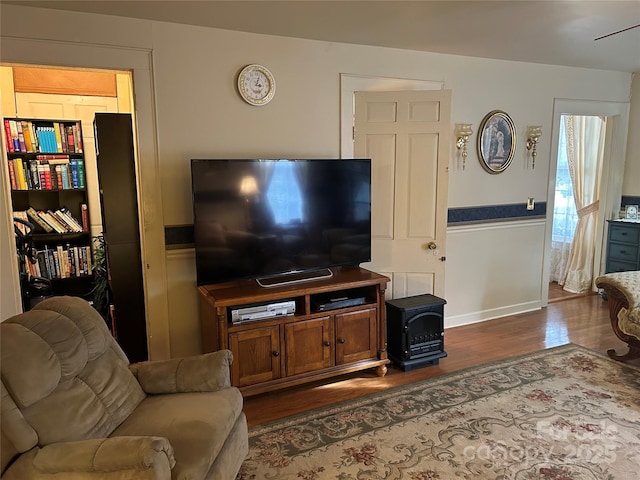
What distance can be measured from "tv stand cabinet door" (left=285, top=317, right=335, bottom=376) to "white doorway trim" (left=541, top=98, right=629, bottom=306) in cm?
301

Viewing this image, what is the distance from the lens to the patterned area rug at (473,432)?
241 cm

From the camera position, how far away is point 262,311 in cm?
309

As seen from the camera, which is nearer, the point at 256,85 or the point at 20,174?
the point at 256,85

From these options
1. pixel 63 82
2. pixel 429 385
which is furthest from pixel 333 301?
pixel 63 82

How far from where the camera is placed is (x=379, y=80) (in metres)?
3.92

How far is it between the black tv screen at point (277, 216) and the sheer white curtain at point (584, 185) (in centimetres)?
356

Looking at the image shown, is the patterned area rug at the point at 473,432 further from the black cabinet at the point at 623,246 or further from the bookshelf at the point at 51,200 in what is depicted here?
the bookshelf at the point at 51,200

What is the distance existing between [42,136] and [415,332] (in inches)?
148

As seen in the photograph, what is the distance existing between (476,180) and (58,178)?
3.95m

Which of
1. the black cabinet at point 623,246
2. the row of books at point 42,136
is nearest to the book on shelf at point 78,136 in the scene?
the row of books at point 42,136

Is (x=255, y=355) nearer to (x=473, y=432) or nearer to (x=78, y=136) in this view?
(x=473, y=432)

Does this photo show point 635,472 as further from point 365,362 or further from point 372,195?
point 372,195

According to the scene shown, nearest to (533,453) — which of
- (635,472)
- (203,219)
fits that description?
(635,472)

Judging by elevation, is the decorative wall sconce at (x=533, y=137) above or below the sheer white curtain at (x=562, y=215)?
above
